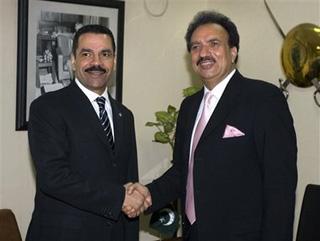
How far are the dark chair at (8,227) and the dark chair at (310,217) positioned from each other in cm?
151

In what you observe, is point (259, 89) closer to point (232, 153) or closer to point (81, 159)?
point (232, 153)

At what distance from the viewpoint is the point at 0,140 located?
284cm

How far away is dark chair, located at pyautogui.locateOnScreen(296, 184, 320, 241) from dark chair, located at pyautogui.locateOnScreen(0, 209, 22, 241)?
4.94 ft

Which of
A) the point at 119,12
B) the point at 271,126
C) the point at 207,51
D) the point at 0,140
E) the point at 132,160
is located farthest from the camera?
the point at 119,12

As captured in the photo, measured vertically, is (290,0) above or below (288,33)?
above

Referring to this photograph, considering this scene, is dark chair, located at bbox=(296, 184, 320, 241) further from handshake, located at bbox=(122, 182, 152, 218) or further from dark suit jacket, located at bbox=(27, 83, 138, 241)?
dark suit jacket, located at bbox=(27, 83, 138, 241)

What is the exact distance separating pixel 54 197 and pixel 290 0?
1.80 meters

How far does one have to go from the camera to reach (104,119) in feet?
7.45

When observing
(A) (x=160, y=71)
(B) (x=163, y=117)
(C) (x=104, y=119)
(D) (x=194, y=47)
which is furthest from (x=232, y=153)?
(A) (x=160, y=71)

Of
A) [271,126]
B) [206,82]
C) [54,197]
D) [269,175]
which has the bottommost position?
[54,197]

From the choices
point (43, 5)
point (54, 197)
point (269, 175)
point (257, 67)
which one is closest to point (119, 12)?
point (43, 5)

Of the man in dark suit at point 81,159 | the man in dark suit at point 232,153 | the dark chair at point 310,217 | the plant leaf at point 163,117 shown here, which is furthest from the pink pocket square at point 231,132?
the plant leaf at point 163,117

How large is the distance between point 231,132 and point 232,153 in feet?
0.27

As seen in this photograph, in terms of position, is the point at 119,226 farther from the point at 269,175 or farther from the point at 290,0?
the point at 290,0
